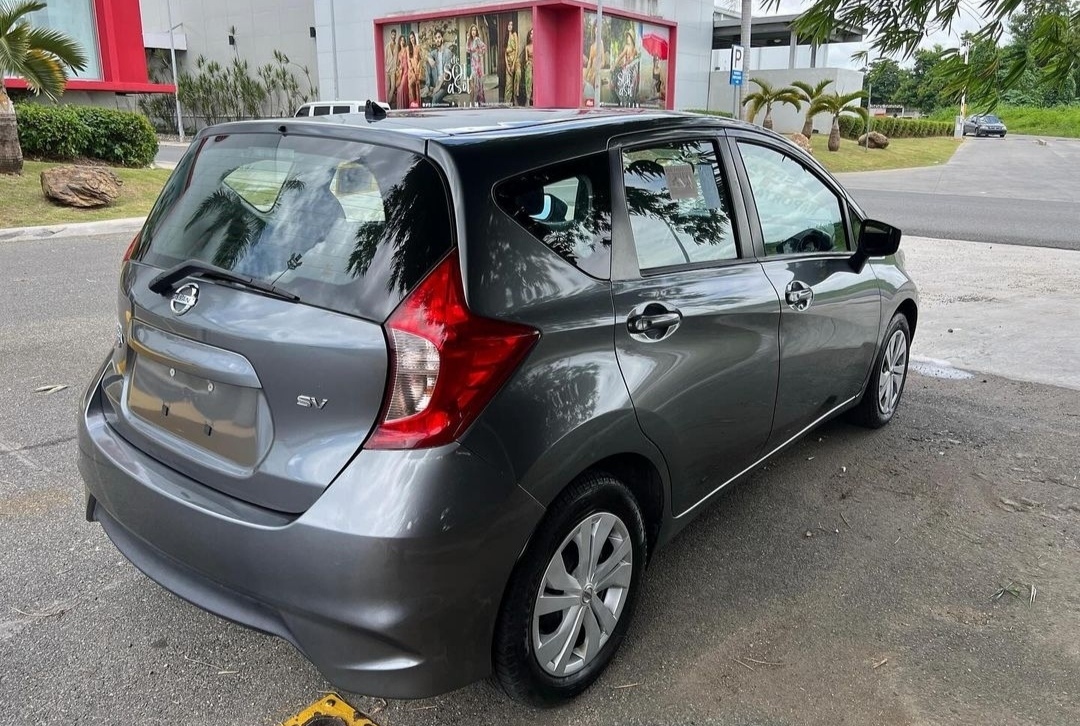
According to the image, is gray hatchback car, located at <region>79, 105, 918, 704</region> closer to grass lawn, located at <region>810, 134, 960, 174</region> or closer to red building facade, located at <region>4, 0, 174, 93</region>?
red building facade, located at <region>4, 0, 174, 93</region>

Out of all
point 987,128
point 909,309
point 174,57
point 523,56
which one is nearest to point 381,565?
point 909,309

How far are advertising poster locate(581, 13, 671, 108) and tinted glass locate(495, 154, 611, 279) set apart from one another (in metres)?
30.3

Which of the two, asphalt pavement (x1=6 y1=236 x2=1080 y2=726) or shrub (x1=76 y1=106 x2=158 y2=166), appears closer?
asphalt pavement (x1=6 y1=236 x2=1080 y2=726)

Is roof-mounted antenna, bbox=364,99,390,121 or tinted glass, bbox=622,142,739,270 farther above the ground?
roof-mounted antenna, bbox=364,99,390,121

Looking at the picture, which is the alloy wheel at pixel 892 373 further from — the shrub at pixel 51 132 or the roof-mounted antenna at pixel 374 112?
the shrub at pixel 51 132

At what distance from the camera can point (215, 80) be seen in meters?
46.3

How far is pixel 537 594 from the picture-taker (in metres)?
2.33

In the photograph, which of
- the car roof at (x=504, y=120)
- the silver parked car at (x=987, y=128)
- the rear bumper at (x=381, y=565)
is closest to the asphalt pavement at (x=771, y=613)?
the rear bumper at (x=381, y=565)

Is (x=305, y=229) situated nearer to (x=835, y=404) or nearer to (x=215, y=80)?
(x=835, y=404)

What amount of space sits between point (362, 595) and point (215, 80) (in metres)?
50.3

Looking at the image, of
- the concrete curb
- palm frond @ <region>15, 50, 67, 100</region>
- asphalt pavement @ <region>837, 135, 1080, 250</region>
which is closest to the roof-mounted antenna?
the concrete curb

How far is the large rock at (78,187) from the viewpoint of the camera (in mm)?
12758

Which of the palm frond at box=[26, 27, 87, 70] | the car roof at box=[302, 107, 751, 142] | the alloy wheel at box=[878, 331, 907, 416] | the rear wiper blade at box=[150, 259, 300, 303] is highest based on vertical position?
the palm frond at box=[26, 27, 87, 70]

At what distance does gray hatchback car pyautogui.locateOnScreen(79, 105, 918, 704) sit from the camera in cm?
208
